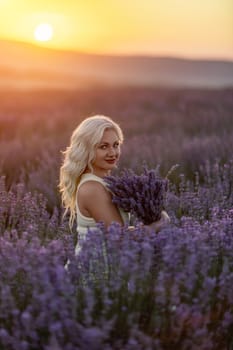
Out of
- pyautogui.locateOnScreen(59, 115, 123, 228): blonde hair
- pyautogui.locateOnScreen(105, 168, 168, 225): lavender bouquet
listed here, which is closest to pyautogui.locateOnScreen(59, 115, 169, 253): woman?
pyautogui.locateOnScreen(59, 115, 123, 228): blonde hair

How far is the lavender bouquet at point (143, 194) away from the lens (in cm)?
310

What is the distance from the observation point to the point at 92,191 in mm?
3320

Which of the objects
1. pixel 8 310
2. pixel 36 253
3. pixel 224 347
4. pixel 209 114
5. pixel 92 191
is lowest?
pixel 224 347

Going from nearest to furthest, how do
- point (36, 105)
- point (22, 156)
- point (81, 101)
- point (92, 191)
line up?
point (92, 191) < point (22, 156) < point (36, 105) < point (81, 101)

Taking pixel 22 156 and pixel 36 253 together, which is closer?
pixel 36 253

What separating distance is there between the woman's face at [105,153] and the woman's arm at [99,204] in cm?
19

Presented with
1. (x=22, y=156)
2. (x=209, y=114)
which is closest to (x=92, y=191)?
(x=22, y=156)

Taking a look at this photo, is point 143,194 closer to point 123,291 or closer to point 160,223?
point 160,223

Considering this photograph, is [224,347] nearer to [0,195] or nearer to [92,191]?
[92,191]

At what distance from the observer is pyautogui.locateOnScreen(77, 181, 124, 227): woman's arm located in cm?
329

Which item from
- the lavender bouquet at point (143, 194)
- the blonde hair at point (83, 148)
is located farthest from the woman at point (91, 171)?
the lavender bouquet at point (143, 194)

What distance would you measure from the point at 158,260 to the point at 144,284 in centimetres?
25

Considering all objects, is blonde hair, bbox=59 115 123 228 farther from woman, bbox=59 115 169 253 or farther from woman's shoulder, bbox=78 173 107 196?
woman's shoulder, bbox=78 173 107 196

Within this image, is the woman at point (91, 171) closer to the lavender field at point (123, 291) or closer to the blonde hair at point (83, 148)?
the blonde hair at point (83, 148)
